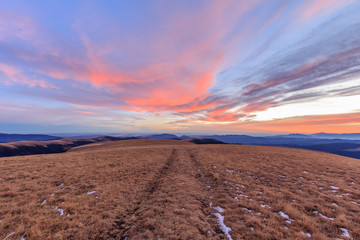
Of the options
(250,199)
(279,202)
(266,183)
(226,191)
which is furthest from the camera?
(266,183)

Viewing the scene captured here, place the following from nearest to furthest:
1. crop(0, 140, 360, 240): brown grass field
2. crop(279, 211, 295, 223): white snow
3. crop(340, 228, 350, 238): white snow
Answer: crop(340, 228, 350, 238): white snow, crop(0, 140, 360, 240): brown grass field, crop(279, 211, 295, 223): white snow

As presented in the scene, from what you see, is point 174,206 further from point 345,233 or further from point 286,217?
point 345,233

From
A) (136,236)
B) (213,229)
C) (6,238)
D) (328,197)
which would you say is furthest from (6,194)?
(328,197)

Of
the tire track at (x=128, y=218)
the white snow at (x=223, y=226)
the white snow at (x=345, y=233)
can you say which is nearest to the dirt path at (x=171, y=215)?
the tire track at (x=128, y=218)

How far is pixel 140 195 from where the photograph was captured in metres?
10.0

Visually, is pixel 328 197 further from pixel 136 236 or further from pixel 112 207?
pixel 112 207

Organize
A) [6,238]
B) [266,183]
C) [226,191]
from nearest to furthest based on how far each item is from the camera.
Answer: [6,238], [226,191], [266,183]

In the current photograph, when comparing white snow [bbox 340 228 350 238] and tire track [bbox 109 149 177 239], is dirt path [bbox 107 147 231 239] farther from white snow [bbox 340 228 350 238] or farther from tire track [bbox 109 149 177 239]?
white snow [bbox 340 228 350 238]

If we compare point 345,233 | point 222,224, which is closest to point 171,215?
point 222,224

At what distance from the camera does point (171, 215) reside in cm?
764

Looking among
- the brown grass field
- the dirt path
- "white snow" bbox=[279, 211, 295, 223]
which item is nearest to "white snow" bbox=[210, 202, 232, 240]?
the brown grass field

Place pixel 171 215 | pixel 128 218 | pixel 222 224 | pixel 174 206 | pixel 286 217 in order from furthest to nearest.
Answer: pixel 174 206 < pixel 171 215 < pixel 286 217 < pixel 128 218 < pixel 222 224

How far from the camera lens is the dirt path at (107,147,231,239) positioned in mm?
6238

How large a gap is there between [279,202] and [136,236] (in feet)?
31.1
